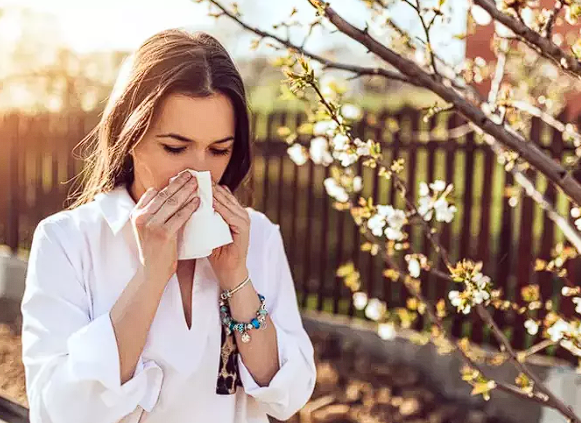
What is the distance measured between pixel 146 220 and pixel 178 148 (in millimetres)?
189

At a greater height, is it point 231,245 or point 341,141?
point 341,141

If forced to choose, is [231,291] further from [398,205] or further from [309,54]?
[398,205]

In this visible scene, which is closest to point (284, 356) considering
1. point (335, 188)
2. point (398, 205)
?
point (335, 188)

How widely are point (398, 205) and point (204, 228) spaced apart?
5.10 meters

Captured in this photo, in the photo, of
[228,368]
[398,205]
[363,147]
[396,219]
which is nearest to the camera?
[228,368]

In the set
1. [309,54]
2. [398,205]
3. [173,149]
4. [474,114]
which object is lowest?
[398,205]

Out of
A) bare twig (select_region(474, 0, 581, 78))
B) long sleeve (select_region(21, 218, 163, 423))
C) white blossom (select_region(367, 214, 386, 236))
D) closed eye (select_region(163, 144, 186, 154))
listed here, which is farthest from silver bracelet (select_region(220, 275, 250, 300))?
bare twig (select_region(474, 0, 581, 78))

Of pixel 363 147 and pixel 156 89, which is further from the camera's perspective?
pixel 363 147

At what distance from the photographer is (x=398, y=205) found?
22.1 feet

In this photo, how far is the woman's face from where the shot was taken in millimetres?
1767

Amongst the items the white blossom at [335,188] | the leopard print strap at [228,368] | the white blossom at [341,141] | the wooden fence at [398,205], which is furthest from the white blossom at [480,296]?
the wooden fence at [398,205]

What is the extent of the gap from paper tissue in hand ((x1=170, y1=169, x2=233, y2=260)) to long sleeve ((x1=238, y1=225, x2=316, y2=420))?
0.29 meters

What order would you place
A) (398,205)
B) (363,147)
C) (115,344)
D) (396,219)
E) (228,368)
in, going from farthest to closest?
(398,205) < (396,219) < (363,147) < (228,368) < (115,344)

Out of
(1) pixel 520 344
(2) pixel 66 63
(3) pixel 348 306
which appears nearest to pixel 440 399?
(1) pixel 520 344
